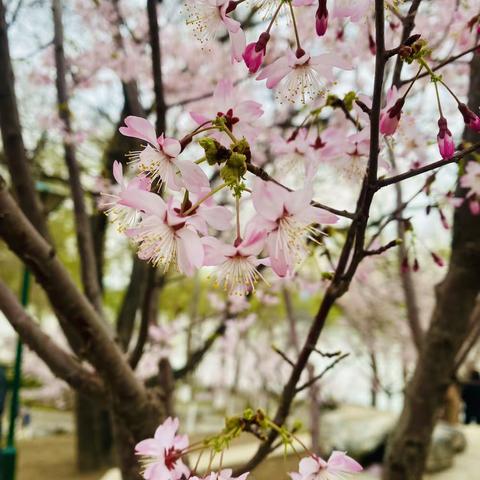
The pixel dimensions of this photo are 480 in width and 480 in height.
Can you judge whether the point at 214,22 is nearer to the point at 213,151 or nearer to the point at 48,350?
the point at 213,151

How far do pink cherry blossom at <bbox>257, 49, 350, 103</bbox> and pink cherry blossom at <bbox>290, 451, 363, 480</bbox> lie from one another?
700 millimetres

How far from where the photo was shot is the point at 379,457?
548cm

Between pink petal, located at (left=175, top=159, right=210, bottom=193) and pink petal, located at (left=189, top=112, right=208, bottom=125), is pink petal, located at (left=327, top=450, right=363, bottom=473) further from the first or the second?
pink petal, located at (left=189, top=112, right=208, bottom=125)

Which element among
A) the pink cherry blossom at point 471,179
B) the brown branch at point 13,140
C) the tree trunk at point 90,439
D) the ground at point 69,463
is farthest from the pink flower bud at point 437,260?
the tree trunk at point 90,439

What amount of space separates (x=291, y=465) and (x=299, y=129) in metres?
4.80

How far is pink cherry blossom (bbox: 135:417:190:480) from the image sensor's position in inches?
37.7

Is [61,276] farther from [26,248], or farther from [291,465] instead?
[291,465]

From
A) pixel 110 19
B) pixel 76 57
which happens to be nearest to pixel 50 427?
pixel 76 57

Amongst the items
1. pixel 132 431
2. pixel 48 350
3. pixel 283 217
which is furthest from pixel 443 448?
pixel 283 217

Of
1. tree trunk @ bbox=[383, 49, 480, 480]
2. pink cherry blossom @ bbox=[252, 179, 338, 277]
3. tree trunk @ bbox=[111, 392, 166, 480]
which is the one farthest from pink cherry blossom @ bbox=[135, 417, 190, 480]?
tree trunk @ bbox=[383, 49, 480, 480]

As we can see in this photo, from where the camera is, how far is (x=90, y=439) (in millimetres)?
6969

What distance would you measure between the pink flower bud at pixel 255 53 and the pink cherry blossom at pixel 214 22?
0.04 feet

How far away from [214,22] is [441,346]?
154cm

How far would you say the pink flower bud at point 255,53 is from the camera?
35.3 inches
